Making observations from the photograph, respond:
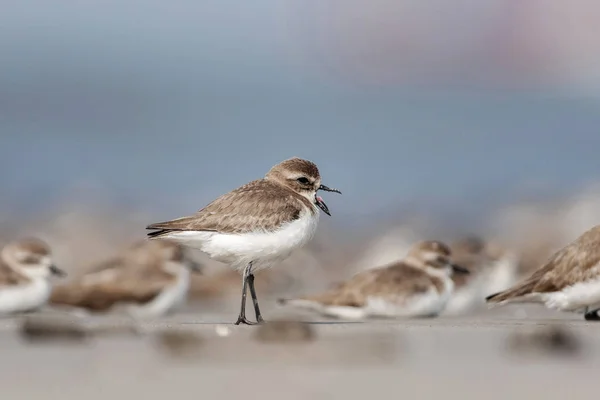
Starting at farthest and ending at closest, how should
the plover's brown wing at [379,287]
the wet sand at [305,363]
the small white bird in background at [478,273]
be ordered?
Answer: 1. the small white bird in background at [478,273]
2. the plover's brown wing at [379,287]
3. the wet sand at [305,363]

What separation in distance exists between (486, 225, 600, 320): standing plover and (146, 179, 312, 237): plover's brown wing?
199 cm

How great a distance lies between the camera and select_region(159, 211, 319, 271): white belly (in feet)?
28.8

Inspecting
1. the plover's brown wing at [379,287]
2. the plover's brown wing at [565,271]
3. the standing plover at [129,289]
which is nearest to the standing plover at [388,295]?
the plover's brown wing at [379,287]

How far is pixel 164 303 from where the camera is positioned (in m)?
11.5

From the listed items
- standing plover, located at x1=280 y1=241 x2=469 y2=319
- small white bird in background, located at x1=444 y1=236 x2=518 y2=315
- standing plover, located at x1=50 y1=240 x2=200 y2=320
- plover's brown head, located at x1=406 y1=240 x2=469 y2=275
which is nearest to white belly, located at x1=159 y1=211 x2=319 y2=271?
standing plover, located at x1=50 y1=240 x2=200 y2=320

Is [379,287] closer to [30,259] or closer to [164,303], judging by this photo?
[164,303]

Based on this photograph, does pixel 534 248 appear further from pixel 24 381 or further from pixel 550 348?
pixel 24 381

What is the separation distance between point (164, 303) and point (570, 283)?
3.57m

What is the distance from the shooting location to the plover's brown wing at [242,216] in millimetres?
8789

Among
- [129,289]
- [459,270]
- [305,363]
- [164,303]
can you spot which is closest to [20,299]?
[129,289]

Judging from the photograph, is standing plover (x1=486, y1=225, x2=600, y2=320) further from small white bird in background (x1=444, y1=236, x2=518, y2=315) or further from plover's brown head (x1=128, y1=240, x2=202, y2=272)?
plover's brown head (x1=128, y1=240, x2=202, y2=272)

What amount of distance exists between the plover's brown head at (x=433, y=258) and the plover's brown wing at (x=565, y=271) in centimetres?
229

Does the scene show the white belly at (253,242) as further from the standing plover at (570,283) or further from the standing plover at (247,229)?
the standing plover at (570,283)

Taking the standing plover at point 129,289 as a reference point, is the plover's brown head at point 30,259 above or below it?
above
